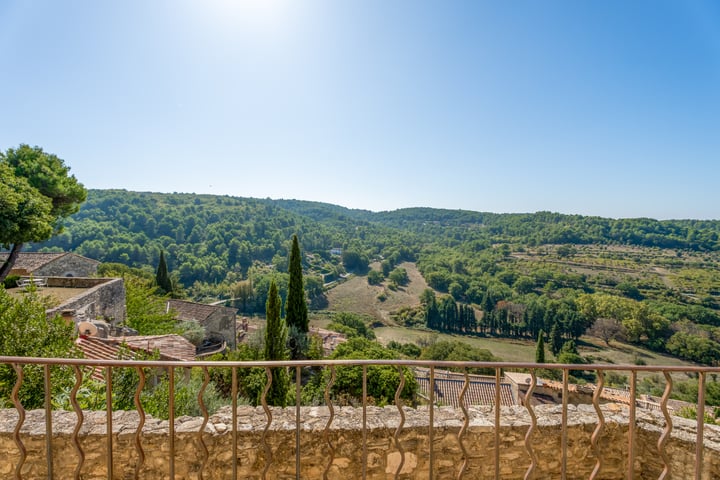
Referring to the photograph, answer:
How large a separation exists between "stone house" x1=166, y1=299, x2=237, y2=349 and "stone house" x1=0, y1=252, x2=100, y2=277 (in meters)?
4.20

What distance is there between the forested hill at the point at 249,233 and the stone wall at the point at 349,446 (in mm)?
55706

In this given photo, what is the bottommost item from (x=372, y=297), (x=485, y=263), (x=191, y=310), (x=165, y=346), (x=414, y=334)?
(x=414, y=334)

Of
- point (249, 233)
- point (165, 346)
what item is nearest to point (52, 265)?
point (165, 346)

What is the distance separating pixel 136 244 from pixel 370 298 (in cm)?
4249

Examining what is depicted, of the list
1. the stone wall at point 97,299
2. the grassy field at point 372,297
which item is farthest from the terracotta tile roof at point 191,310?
the grassy field at point 372,297

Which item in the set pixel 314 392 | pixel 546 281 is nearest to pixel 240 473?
pixel 314 392

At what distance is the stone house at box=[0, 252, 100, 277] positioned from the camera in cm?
1480

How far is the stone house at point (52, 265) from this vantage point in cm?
1480

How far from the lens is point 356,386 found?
12172 mm

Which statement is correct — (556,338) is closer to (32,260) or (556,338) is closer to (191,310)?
(191,310)

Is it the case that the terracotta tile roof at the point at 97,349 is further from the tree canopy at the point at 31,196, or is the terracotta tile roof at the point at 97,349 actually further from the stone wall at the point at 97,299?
the tree canopy at the point at 31,196

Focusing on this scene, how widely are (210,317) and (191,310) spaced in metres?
1.22

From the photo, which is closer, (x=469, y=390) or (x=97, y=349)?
(x=97, y=349)

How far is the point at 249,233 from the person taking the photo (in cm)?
7906
